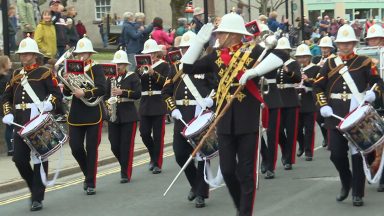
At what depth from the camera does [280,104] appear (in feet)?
46.1

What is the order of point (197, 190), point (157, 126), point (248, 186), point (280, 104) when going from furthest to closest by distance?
point (157, 126) → point (280, 104) → point (197, 190) → point (248, 186)

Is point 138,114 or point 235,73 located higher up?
point 235,73

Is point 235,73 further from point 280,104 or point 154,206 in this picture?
point 280,104

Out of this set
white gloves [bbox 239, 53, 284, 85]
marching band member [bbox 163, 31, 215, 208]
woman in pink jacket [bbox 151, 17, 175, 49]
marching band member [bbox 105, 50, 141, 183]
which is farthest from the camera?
woman in pink jacket [bbox 151, 17, 175, 49]

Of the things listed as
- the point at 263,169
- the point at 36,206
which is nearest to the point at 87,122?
the point at 36,206

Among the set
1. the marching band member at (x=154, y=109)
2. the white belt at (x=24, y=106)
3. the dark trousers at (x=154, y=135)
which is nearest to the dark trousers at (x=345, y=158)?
the white belt at (x=24, y=106)

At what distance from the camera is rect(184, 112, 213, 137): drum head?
11367 millimetres

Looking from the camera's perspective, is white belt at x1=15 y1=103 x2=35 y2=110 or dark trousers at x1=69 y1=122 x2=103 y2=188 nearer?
white belt at x1=15 y1=103 x2=35 y2=110

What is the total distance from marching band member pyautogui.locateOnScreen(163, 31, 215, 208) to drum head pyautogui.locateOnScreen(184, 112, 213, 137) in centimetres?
34

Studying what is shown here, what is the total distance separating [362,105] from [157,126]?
5023mm

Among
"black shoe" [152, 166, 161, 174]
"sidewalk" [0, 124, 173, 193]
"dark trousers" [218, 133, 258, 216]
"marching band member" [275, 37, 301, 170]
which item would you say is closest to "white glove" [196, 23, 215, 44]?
"dark trousers" [218, 133, 258, 216]

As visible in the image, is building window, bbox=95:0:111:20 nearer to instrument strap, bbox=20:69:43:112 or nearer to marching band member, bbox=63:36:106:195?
marching band member, bbox=63:36:106:195

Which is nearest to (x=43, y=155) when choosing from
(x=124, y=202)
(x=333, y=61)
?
(x=124, y=202)

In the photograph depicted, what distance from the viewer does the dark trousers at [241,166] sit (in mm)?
9352
